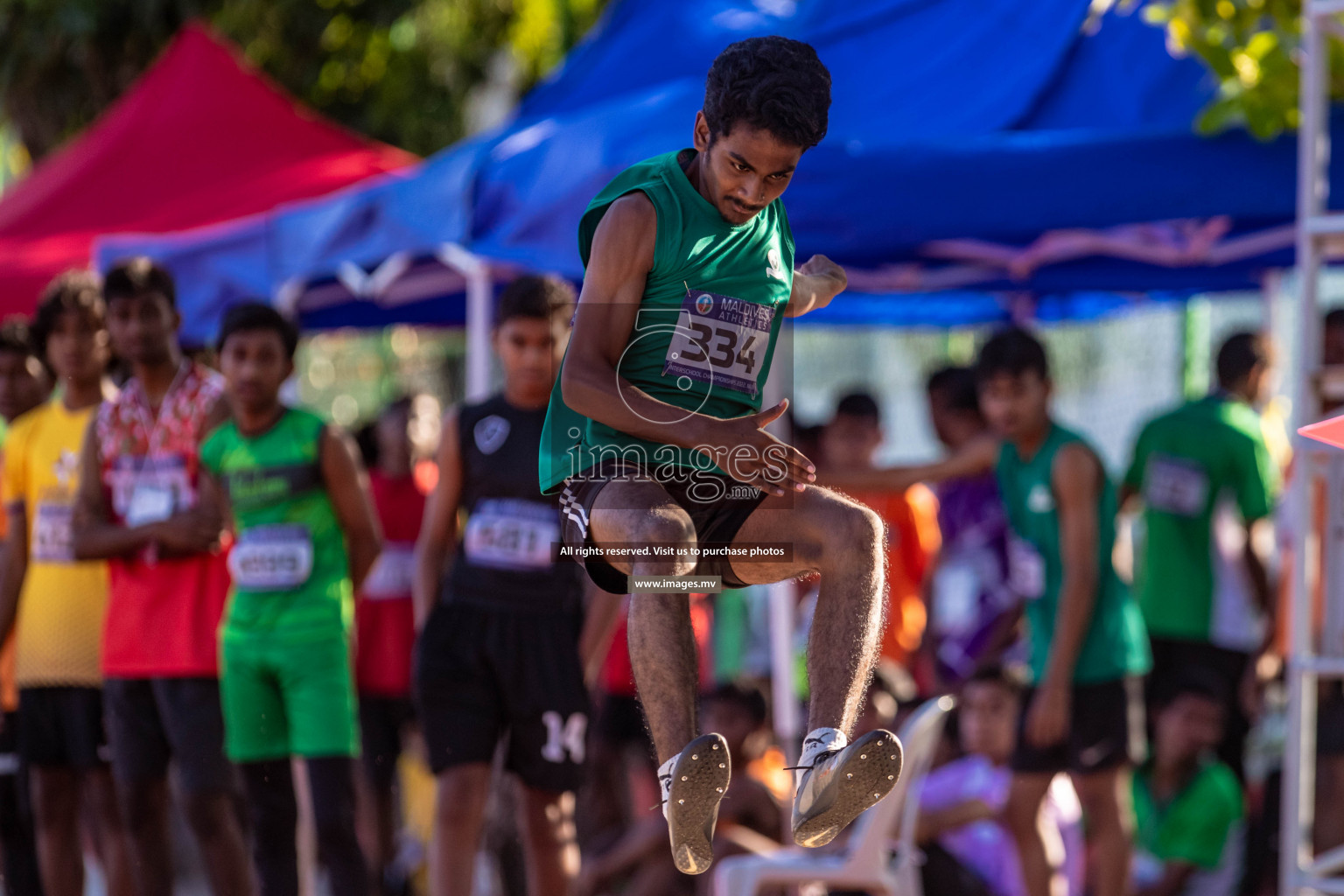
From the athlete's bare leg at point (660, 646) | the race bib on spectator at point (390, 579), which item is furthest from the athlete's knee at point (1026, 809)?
→ the athlete's bare leg at point (660, 646)

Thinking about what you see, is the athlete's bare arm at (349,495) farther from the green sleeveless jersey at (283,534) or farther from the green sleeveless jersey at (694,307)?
the green sleeveless jersey at (694,307)

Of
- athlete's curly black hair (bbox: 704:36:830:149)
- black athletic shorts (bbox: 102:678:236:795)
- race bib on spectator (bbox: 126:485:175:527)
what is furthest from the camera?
race bib on spectator (bbox: 126:485:175:527)

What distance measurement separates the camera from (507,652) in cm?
448

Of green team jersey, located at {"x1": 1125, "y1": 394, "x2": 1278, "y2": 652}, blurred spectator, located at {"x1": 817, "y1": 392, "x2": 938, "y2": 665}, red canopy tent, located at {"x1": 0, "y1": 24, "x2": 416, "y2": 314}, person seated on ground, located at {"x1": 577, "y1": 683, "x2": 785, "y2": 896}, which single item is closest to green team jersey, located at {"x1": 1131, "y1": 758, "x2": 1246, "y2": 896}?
green team jersey, located at {"x1": 1125, "y1": 394, "x2": 1278, "y2": 652}

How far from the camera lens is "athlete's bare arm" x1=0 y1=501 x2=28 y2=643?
5.14 m

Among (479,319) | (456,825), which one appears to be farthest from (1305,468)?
(479,319)

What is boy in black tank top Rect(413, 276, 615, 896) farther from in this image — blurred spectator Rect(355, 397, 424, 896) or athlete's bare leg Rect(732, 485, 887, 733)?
blurred spectator Rect(355, 397, 424, 896)

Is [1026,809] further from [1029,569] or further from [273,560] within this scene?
[273,560]

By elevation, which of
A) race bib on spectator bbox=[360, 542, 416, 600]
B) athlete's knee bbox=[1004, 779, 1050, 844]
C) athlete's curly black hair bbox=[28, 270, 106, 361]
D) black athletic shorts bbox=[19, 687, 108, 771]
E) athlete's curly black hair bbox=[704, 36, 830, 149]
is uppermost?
athlete's curly black hair bbox=[704, 36, 830, 149]

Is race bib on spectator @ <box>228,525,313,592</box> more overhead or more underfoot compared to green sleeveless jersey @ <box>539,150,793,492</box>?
more underfoot

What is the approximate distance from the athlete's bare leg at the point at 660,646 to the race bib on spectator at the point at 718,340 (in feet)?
0.70

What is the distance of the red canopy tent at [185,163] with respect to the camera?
9.82 metres

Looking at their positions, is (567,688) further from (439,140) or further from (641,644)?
(439,140)

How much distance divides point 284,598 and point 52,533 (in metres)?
1.04
